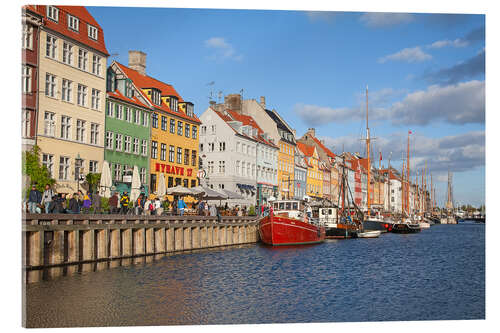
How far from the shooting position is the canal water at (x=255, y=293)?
13922mm

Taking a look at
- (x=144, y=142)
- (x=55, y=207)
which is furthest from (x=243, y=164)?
(x=55, y=207)

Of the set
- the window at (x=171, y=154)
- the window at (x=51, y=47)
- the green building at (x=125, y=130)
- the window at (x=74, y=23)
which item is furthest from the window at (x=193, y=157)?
the window at (x=51, y=47)

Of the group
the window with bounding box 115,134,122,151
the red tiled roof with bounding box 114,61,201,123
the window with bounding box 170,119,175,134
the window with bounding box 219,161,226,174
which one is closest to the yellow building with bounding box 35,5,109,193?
the window with bounding box 115,134,122,151

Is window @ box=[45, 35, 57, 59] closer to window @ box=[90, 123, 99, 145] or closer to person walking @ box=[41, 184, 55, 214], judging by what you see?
person walking @ box=[41, 184, 55, 214]

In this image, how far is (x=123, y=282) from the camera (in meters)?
18.5

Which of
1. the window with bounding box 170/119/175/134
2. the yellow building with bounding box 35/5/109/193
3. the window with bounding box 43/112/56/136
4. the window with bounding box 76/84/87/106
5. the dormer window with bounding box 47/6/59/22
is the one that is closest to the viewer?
the dormer window with bounding box 47/6/59/22

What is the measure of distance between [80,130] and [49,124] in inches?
246

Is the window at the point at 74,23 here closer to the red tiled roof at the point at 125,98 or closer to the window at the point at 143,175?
the red tiled roof at the point at 125,98

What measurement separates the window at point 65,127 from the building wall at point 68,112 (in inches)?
6.8

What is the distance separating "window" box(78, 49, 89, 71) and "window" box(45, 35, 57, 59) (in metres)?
3.49

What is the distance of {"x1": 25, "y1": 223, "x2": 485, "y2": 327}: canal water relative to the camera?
45.7ft

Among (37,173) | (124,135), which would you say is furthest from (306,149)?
(37,173)

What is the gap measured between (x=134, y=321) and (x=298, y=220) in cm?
2740

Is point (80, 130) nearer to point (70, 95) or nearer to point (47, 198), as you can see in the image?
point (70, 95)
